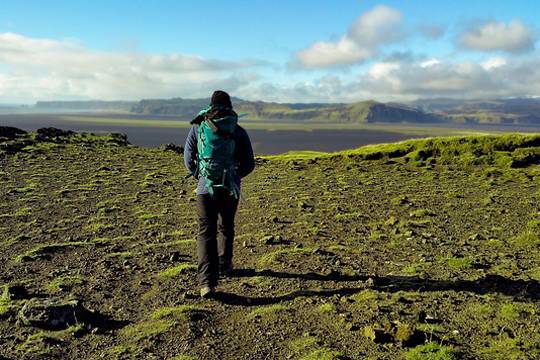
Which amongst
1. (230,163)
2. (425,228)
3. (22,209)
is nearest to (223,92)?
(230,163)

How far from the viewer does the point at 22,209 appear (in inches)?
606

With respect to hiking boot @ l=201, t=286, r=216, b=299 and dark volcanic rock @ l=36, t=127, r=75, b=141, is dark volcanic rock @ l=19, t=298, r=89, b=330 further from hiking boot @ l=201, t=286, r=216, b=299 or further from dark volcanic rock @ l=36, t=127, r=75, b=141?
dark volcanic rock @ l=36, t=127, r=75, b=141

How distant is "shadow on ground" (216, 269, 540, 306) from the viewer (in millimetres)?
7816

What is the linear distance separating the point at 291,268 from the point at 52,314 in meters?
4.55

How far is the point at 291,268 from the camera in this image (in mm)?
9500

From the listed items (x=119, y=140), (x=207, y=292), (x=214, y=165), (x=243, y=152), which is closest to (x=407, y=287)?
(x=207, y=292)

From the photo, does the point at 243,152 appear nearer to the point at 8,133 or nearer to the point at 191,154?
the point at 191,154

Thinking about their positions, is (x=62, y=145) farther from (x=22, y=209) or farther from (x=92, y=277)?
(x=92, y=277)

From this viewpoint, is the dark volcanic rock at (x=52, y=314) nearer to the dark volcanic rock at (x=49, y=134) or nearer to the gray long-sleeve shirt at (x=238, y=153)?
the gray long-sleeve shirt at (x=238, y=153)

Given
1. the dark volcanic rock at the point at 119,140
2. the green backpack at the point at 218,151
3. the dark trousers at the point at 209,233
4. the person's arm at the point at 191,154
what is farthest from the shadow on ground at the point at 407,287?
the dark volcanic rock at the point at 119,140

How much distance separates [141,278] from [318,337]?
4309 mm

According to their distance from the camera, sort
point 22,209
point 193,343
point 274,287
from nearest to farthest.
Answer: point 193,343 < point 274,287 < point 22,209

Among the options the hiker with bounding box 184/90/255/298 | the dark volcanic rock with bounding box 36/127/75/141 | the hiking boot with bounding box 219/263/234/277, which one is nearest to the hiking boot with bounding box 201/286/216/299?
the hiker with bounding box 184/90/255/298

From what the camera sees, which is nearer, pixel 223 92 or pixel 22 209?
pixel 223 92
